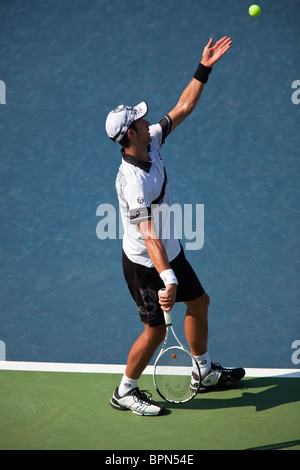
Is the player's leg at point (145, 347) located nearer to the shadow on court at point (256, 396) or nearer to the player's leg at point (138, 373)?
the player's leg at point (138, 373)

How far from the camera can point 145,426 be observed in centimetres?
318

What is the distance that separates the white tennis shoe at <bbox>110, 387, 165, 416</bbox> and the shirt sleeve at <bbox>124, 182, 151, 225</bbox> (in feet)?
3.18

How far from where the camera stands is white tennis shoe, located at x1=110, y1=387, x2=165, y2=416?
330 centimetres

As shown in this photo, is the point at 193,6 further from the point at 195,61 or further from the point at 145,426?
the point at 145,426

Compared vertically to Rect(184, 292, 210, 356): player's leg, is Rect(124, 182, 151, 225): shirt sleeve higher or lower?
higher

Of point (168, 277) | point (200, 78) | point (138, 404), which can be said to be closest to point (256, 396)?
point (138, 404)

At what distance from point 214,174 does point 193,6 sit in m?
1.44

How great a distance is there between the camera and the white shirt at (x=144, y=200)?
3076 millimetres

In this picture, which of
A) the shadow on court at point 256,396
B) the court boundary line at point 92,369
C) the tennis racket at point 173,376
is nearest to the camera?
the tennis racket at point 173,376

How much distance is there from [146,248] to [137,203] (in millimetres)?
303

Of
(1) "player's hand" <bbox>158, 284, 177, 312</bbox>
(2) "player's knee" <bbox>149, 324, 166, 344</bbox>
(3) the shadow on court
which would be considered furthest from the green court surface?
(1) "player's hand" <bbox>158, 284, 177, 312</bbox>

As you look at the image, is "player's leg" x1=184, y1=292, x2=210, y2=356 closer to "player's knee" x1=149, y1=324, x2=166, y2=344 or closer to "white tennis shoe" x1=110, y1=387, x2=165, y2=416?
"player's knee" x1=149, y1=324, x2=166, y2=344

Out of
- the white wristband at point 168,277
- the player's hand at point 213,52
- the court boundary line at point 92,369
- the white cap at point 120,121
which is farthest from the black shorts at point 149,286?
the player's hand at point 213,52
